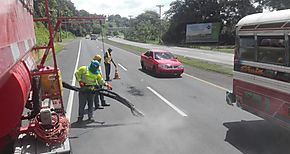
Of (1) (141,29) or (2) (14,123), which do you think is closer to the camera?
(2) (14,123)

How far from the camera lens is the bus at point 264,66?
6.57 meters

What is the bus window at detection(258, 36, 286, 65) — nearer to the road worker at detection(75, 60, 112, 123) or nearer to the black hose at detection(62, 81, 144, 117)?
the black hose at detection(62, 81, 144, 117)

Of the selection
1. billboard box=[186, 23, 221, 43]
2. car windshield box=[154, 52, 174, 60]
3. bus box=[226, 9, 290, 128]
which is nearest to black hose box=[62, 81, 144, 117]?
bus box=[226, 9, 290, 128]

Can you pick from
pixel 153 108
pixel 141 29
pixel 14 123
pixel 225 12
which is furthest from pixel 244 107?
pixel 141 29

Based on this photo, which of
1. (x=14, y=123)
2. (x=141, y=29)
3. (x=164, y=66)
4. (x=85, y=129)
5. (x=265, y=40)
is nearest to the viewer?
(x=14, y=123)

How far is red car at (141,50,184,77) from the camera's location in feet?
60.1

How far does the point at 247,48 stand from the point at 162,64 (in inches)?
407

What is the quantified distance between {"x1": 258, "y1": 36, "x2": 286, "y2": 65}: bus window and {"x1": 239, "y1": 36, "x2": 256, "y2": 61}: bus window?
0.32 m

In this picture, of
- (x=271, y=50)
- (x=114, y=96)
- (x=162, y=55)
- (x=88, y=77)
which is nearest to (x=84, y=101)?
(x=88, y=77)

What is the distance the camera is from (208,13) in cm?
7431

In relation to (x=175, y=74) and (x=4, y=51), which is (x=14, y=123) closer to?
(x=4, y=51)

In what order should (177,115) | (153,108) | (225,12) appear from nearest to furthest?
(177,115) → (153,108) → (225,12)

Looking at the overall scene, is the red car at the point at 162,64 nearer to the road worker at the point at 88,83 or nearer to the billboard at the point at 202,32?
the road worker at the point at 88,83

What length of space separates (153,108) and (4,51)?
8.14m
